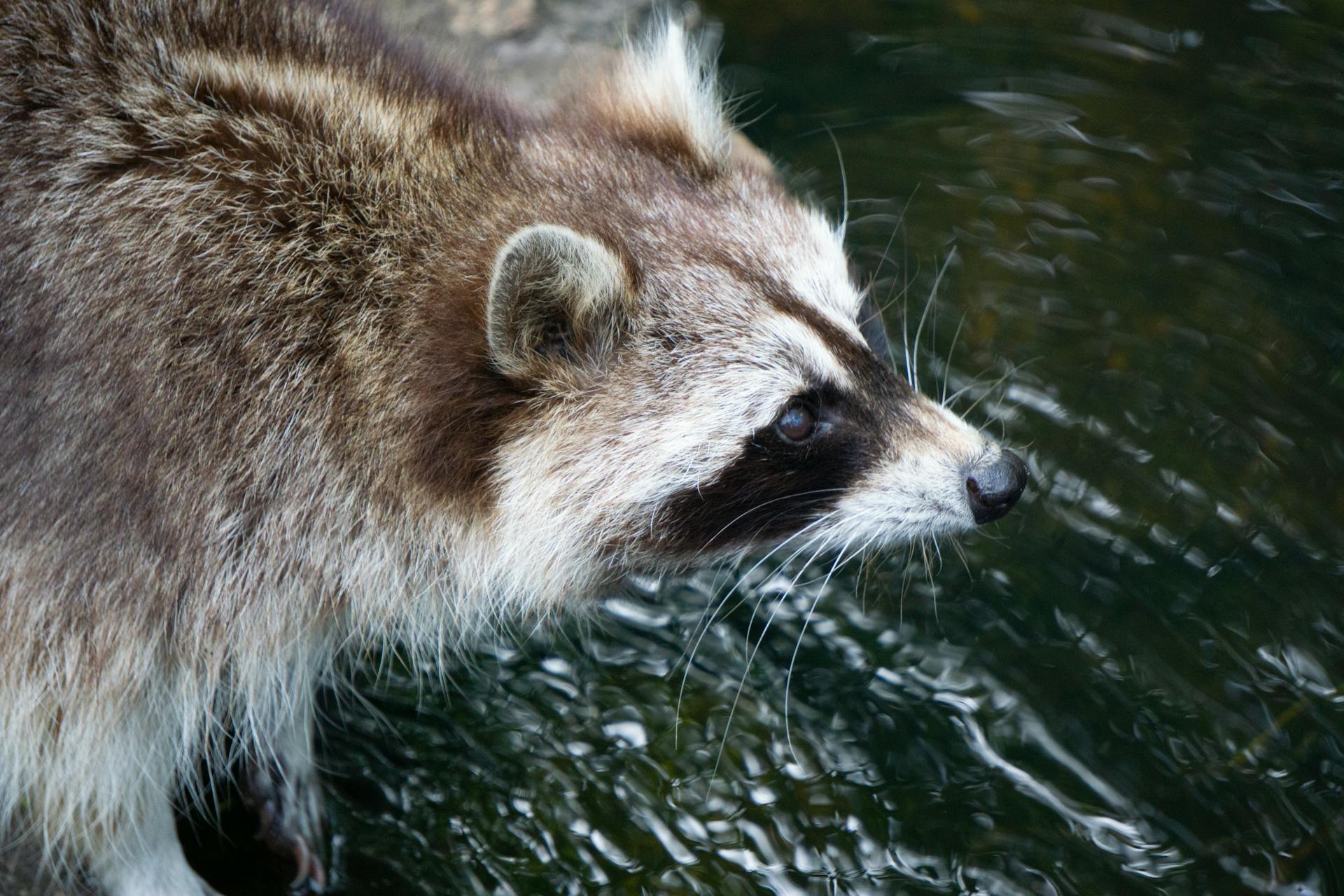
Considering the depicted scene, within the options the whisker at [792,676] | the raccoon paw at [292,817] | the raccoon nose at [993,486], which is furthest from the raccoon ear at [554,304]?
the raccoon paw at [292,817]

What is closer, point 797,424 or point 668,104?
point 797,424

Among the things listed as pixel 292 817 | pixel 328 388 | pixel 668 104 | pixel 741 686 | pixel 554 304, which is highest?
pixel 668 104

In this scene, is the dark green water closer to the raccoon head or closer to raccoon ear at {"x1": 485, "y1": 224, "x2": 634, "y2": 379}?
the raccoon head

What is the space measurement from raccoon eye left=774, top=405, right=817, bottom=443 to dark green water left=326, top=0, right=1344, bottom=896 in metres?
0.82

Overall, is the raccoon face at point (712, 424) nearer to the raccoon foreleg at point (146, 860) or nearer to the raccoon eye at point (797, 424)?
the raccoon eye at point (797, 424)

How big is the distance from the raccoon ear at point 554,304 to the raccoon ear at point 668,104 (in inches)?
25.1

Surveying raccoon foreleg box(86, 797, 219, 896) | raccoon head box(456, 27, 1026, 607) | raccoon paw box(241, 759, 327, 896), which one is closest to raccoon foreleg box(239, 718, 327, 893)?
raccoon paw box(241, 759, 327, 896)

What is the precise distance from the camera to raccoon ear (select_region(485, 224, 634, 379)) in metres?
2.74

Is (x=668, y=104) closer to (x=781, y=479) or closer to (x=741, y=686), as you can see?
(x=781, y=479)

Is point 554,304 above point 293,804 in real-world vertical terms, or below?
above

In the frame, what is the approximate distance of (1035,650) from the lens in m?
3.89

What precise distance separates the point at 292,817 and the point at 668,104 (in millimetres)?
2307

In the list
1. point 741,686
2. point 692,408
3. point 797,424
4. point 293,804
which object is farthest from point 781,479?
point 293,804

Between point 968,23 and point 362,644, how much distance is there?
15.5ft
